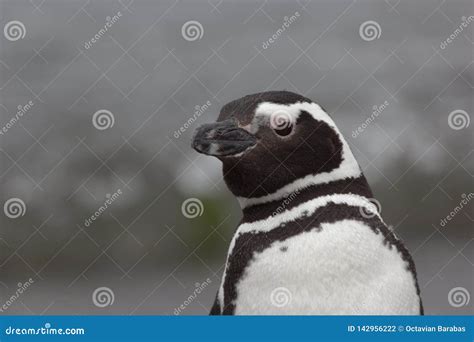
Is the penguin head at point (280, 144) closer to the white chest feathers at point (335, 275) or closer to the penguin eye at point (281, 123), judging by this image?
the penguin eye at point (281, 123)

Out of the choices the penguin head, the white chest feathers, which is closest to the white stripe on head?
the penguin head

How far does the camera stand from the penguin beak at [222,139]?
1.63 m

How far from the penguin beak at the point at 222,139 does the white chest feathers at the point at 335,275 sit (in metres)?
0.21

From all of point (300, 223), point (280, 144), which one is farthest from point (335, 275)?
point (280, 144)

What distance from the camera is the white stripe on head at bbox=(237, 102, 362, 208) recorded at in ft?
5.46

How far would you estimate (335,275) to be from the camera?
5.25 ft

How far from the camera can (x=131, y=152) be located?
437cm

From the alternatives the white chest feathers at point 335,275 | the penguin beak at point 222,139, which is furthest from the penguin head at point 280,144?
the white chest feathers at point 335,275

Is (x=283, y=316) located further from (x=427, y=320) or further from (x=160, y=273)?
(x=160, y=273)

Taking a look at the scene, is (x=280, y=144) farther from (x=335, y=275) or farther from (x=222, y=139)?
(x=335, y=275)

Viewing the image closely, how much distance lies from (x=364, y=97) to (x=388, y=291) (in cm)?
157

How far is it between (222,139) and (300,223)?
229 mm

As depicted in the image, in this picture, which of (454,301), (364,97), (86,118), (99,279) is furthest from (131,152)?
(454,301)

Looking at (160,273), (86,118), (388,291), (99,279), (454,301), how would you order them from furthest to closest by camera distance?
(160,273) → (86,118) → (99,279) → (454,301) → (388,291)
